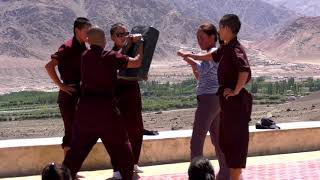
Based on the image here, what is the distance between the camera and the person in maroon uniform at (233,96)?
5.39 m

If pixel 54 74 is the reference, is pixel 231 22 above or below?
above

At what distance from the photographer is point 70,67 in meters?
6.02

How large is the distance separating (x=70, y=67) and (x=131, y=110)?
2.78 ft

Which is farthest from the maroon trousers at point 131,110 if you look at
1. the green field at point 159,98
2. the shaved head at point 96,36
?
the green field at point 159,98

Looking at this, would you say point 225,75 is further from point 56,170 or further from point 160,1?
point 160,1

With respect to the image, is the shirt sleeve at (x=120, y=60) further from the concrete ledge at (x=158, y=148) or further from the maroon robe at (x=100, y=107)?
the concrete ledge at (x=158, y=148)

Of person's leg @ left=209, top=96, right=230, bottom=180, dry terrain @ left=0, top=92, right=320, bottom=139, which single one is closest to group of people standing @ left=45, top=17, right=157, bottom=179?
person's leg @ left=209, top=96, right=230, bottom=180

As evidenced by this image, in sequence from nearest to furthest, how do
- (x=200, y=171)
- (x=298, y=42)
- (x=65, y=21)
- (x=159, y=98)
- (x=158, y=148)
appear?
(x=200, y=171), (x=158, y=148), (x=159, y=98), (x=65, y=21), (x=298, y=42)

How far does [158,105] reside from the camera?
58938 mm

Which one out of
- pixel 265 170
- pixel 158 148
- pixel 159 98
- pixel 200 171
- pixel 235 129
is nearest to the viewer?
pixel 200 171

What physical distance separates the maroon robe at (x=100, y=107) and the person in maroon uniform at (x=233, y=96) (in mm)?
873

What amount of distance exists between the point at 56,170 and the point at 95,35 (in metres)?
1.75

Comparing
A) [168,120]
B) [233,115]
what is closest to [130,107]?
[233,115]

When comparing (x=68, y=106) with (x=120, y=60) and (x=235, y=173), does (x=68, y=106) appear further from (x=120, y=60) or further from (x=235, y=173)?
(x=235, y=173)
